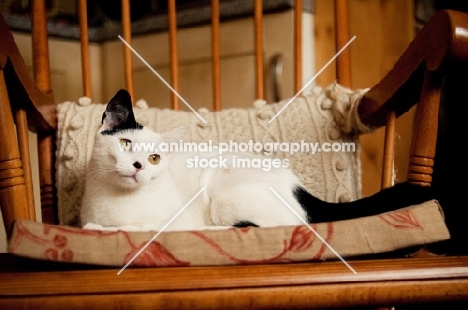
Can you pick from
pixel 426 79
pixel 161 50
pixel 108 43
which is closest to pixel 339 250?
pixel 426 79

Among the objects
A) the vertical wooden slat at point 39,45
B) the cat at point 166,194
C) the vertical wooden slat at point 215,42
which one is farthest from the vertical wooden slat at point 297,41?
the vertical wooden slat at point 39,45

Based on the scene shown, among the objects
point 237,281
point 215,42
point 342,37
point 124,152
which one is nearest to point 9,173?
point 124,152

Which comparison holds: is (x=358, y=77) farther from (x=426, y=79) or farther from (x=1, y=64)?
(x=1, y=64)

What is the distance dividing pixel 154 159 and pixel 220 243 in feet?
0.85

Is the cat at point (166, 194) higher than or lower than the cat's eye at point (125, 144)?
lower

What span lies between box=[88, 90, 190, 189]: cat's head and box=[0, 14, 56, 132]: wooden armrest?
11cm

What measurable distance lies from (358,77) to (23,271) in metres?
0.93

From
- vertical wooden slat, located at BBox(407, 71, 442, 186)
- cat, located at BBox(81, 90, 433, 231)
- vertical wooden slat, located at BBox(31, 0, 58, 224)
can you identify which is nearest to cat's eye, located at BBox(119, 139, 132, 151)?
cat, located at BBox(81, 90, 433, 231)

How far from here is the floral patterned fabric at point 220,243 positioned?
1.37 ft

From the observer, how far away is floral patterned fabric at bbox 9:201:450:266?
1.37ft

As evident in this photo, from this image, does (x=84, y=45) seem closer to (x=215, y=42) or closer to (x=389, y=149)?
(x=215, y=42)

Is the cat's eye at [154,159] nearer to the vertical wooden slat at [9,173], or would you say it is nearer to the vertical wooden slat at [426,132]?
the vertical wooden slat at [9,173]

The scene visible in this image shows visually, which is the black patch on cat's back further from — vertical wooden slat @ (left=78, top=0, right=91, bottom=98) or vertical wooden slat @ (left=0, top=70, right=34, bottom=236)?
vertical wooden slat @ (left=78, top=0, right=91, bottom=98)

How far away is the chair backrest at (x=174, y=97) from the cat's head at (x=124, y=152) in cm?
10
